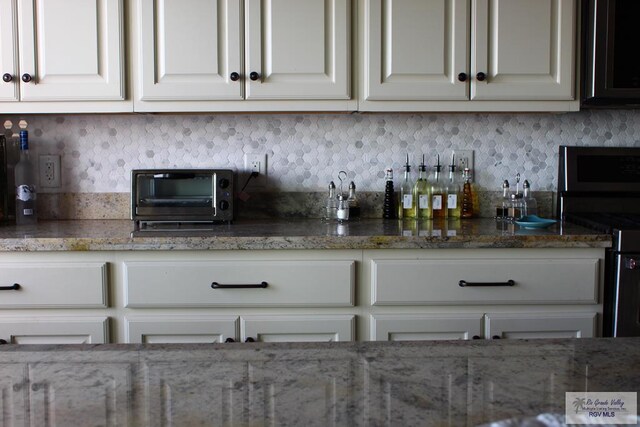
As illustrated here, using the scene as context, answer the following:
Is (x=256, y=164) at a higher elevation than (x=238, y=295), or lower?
higher

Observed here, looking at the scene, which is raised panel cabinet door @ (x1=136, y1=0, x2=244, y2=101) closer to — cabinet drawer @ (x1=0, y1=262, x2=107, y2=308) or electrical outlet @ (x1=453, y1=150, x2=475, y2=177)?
cabinet drawer @ (x1=0, y1=262, x2=107, y2=308)

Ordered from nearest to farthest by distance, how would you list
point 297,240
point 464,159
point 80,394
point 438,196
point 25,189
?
point 80,394
point 297,240
point 25,189
point 438,196
point 464,159

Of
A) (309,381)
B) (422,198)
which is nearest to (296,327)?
(422,198)

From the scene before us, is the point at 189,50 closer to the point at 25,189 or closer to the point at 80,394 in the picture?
the point at 25,189

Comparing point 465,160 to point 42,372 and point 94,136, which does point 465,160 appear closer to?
point 94,136

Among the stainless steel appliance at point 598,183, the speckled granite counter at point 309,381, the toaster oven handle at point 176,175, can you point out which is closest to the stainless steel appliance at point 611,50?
the stainless steel appliance at point 598,183

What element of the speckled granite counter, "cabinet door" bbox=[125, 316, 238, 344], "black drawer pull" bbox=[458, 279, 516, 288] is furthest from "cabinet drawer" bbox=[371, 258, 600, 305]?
the speckled granite counter

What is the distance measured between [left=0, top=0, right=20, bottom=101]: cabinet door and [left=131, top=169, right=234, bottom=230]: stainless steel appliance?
555 mm

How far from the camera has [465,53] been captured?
2.31 metres

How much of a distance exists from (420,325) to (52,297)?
1.24 m

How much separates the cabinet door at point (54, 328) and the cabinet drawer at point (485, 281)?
3.05 ft

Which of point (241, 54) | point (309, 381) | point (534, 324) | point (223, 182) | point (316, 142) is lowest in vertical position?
point (534, 324)

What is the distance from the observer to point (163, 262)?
2.03 meters

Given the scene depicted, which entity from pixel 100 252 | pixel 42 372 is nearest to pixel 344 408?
pixel 42 372
